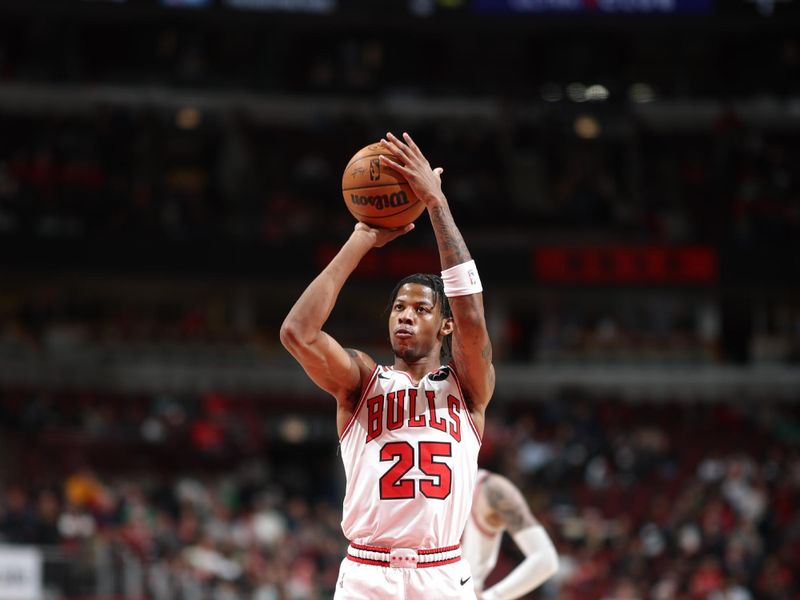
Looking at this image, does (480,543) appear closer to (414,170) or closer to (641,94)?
(414,170)

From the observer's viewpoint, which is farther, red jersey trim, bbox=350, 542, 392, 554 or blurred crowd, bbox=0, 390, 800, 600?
blurred crowd, bbox=0, 390, 800, 600

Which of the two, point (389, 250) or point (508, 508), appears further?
point (389, 250)

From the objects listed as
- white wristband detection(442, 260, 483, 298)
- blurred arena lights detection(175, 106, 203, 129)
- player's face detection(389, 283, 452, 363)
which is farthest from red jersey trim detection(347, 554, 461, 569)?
blurred arena lights detection(175, 106, 203, 129)

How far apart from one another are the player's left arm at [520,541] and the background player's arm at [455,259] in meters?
2.19

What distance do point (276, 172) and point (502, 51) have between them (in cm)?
657

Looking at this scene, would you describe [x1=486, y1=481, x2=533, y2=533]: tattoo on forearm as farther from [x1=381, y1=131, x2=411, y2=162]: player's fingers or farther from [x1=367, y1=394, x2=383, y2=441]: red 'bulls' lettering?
[x1=381, y1=131, x2=411, y2=162]: player's fingers

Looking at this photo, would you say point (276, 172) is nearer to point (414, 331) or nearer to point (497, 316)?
point (497, 316)

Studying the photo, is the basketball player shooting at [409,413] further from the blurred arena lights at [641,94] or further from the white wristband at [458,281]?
the blurred arena lights at [641,94]

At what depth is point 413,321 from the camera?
5.18 meters

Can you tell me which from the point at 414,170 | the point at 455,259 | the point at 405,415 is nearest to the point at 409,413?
the point at 405,415

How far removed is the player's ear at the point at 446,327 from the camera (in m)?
5.35

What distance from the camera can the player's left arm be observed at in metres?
6.98

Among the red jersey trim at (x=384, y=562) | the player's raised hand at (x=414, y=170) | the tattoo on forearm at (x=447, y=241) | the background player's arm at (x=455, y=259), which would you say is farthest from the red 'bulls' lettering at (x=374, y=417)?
the player's raised hand at (x=414, y=170)

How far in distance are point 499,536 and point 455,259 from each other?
2.94 m
